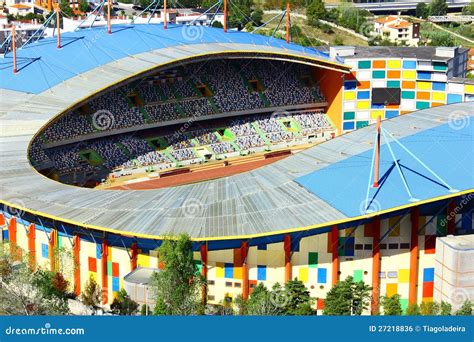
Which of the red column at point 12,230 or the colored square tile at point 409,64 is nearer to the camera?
the red column at point 12,230

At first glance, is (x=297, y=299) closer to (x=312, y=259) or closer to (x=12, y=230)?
(x=312, y=259)

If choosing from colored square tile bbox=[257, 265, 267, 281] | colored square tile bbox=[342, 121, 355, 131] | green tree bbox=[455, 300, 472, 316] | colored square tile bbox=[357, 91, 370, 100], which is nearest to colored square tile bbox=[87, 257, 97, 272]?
colored square tile bbox=[257, 265, 267, 281]

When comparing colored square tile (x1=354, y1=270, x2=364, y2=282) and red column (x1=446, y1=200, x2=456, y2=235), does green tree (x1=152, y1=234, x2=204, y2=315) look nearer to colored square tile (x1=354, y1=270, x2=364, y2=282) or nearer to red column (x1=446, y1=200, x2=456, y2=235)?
colored square tile (x1=354, y1=270, x2=364, y2=282)

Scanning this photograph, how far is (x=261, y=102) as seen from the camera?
83.6 m

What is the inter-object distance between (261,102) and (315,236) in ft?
133

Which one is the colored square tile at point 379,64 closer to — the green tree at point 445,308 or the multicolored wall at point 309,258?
the multicolored wall at point 309,258

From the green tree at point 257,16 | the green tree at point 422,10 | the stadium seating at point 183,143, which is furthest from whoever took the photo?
the green tree at point 422,10

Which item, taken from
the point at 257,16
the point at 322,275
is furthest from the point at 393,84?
the point at 257,16

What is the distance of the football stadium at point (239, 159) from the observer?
44312 millimetres

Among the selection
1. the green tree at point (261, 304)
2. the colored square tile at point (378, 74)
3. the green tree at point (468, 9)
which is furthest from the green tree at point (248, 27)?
the green tree at point (261, 304)

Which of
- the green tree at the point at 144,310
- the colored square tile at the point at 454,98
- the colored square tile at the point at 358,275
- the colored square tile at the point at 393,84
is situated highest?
the colored square tile at the point at 393,84

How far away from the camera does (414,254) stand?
149 feet

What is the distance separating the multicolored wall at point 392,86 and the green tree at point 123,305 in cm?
4497

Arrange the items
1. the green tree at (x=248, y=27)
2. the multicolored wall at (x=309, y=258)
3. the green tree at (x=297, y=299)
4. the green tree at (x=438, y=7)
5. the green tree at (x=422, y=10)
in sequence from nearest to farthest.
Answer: the green tree at (x=297, y=299) → the multicolored wall at (x=309, y=258) → the green tree at (x=248, y=27) → the green tree at (x=438, y=7) → the green tree at (x=422, y=10)
